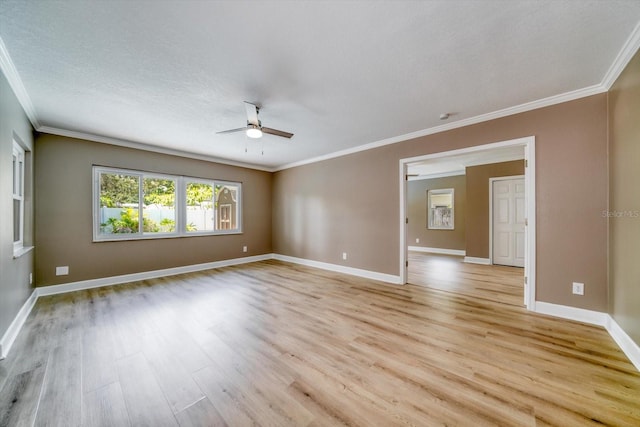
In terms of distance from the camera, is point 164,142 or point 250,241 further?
point 250,241

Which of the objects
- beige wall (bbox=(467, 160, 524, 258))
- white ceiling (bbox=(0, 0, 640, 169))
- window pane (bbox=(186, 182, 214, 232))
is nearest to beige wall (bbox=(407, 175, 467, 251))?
beige wall (bbox=(467, 160, 524, 258))

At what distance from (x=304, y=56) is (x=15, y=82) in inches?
115

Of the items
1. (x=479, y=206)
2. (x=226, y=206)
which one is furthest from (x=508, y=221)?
(x=226, y=206)

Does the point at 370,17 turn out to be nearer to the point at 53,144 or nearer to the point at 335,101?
the point at 335,101

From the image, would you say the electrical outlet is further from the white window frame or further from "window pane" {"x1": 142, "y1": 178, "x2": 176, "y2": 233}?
the white window frame

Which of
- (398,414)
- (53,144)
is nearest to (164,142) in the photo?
(53,144)

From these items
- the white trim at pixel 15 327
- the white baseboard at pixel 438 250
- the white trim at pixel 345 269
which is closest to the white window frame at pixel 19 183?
the white trim at pixel 15 327

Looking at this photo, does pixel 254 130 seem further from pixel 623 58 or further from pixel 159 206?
pixel 623 58

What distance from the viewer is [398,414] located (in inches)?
56.1

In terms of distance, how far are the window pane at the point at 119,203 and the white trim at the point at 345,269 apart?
334cm

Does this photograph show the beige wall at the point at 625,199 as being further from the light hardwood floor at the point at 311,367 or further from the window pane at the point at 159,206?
the window pane at the point at 159,206

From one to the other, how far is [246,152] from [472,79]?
4.11 meters

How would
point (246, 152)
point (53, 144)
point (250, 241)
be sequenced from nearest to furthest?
1. point (53, 144)
2. point (246, 152)
3. point (250, 241)

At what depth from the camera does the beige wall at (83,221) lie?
3627 millimetres
